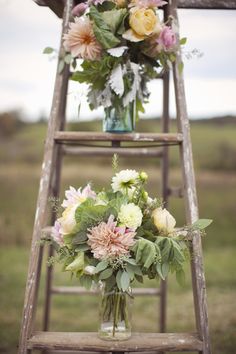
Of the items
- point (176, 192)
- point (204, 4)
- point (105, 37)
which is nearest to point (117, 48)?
point (105, 37)

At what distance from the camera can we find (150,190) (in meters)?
7.04

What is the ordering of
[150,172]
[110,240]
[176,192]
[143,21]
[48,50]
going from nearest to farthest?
[110,240]
[143,21]
[48,50]
[176,192]
[150,172]

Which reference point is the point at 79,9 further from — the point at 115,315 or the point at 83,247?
the point at 115,315

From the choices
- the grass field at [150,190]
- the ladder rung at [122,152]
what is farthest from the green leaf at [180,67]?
the grass field at [150,190]

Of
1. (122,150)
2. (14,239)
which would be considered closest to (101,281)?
(122,150)

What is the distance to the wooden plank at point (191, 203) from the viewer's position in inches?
83.6

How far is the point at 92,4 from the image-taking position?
Answer: 7.41 ft

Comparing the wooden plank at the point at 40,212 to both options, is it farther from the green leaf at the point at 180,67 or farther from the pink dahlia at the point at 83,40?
the green leaf at the point at 180,67

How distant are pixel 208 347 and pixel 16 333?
9.76 feet

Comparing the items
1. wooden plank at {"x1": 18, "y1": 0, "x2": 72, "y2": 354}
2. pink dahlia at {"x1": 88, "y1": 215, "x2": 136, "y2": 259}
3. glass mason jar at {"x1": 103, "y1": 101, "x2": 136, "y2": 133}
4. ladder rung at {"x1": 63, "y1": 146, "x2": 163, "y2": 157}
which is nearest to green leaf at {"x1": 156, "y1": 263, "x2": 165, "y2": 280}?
pink dahlia at {"x1": 88, "y1": 215, "x2": 136, "y2": 259}

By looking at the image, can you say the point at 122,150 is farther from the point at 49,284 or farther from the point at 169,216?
the point at 169,216

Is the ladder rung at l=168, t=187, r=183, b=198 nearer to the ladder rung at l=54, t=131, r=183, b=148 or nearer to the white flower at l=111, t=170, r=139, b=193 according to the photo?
the ladder rung at l=54, t=131, r=183, b=148

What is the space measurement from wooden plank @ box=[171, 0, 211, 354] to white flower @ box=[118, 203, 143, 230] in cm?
28

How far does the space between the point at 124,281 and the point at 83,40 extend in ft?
2.85
